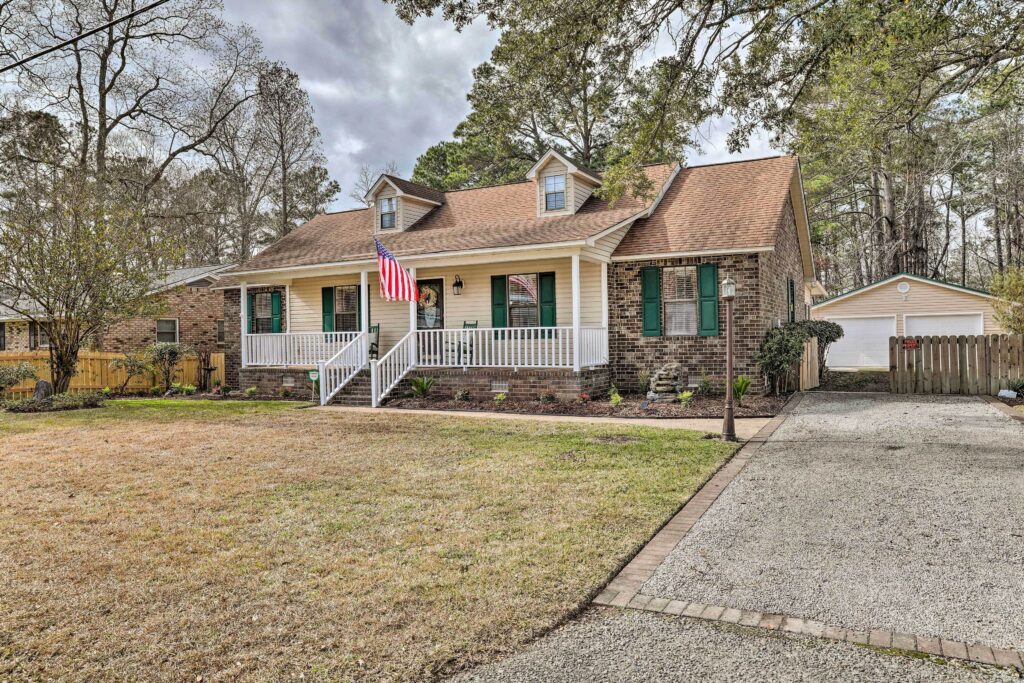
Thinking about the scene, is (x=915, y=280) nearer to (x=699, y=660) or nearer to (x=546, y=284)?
(x=546, y=284)

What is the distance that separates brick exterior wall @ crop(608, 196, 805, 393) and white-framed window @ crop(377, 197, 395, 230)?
7.05m

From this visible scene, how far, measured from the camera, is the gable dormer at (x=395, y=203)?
18.5 m

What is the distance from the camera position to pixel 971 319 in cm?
2111

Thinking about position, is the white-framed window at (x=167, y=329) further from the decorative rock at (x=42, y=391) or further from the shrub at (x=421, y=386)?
the shrub at (x=421, y=386)

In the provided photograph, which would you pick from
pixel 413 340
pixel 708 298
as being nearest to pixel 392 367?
pixel 413 340

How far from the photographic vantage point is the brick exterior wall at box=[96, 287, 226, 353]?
22328 millimetres

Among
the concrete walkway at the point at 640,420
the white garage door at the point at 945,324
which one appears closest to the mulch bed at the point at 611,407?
the concrete walkway at the point at 640,420

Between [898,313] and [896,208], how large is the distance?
11.1 metres

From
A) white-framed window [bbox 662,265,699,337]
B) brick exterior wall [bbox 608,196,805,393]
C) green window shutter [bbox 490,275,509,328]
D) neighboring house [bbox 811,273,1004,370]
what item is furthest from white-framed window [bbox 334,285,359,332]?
neighboring house [bbox 811,273,1004,370]

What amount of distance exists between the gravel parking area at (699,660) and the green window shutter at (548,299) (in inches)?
487

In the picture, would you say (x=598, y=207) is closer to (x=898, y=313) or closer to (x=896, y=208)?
(x=898, y=313)

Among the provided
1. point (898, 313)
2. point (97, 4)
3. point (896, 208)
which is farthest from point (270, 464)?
point (896, 208)

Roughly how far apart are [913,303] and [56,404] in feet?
80.3

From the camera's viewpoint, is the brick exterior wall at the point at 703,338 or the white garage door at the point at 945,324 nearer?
the brick exterior wall at the point at 703,338
